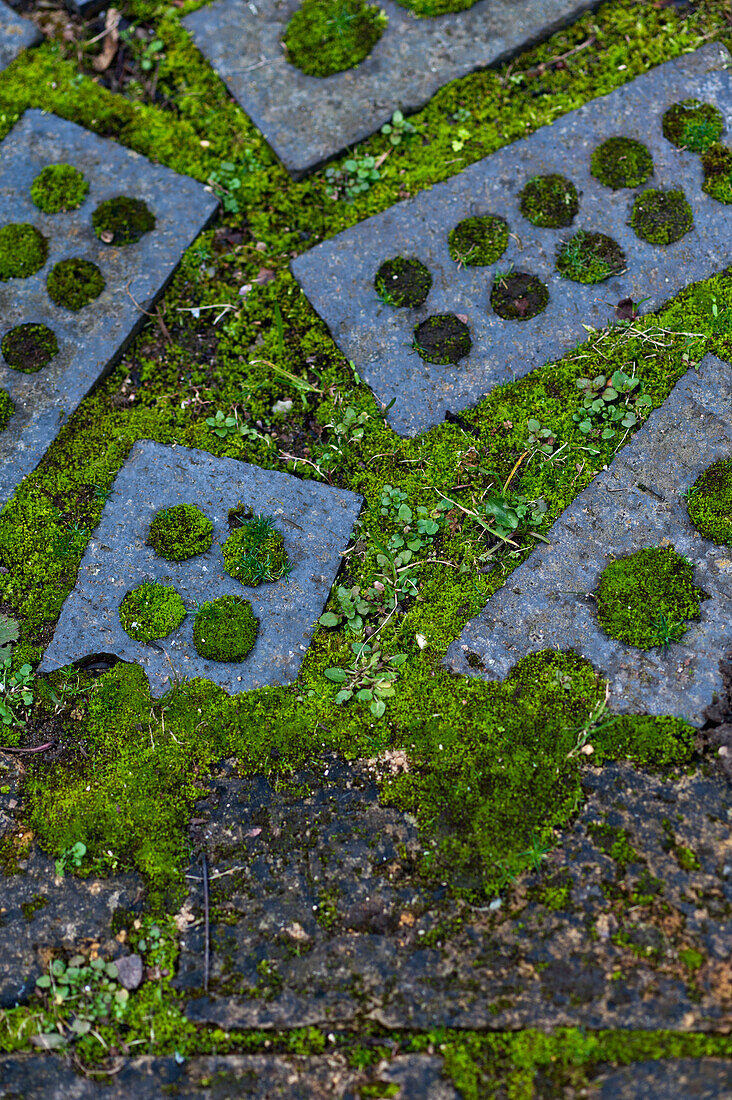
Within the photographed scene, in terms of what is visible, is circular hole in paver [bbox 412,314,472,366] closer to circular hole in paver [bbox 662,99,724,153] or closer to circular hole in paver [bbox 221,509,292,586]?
circular hole in paver [bbox 221,509,292,586]

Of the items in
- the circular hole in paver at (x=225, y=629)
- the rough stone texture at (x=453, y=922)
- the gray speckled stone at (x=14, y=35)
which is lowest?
the rough stone texture at (x=453, y=922)

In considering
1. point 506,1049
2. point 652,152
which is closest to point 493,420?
point 652,152

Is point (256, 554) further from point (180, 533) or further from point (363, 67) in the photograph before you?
point (363, 67)

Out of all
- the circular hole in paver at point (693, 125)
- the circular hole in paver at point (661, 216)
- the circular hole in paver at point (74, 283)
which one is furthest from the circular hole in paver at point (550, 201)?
the circular hole in paver at point (74, 283)

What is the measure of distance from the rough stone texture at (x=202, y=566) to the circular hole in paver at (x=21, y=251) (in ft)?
3.40

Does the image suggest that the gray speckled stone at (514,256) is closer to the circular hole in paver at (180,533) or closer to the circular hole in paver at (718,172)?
the circular hole in paver at (718,172)

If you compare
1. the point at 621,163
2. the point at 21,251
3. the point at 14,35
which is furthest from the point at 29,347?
the point at 621,163

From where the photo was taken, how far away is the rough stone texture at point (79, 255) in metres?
3.33

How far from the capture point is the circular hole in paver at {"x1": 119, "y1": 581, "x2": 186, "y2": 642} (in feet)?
9.60

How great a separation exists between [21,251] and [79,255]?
0.25 m

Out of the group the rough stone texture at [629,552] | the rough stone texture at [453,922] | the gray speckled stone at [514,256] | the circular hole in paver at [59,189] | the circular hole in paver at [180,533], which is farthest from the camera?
the circular hole in paver at [59,189]

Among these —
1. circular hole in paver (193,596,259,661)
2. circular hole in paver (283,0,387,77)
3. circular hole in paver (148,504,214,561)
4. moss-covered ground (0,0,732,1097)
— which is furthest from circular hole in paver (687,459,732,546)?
circular hole in paver (283,0,387,77)

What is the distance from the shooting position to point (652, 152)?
354 cm

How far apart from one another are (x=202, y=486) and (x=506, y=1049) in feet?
7.18
